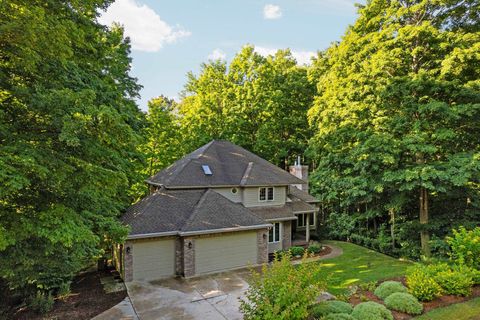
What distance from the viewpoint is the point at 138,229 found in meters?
13.5

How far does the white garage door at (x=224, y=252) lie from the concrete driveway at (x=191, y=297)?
568mm

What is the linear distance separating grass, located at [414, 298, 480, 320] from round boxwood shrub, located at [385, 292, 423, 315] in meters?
0.25

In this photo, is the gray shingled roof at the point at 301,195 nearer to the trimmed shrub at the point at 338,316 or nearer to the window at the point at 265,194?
the window at the point at 265,194

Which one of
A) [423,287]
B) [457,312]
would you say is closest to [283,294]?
[423,287]

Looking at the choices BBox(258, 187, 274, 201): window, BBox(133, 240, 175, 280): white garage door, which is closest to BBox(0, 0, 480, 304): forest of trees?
BBox(133, 240, 175, 280): white garage door

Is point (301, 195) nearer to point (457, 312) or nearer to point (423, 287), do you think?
point (423, 287)

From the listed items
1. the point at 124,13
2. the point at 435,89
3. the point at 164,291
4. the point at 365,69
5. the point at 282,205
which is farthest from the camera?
the point at 282,205

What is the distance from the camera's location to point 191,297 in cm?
1154

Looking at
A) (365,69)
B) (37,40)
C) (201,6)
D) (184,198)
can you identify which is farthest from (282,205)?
(37,40)

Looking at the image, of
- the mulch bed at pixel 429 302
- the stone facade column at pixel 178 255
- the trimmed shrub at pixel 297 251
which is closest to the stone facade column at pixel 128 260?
the stone facade column at pixel 178 255

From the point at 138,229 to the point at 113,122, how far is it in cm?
808

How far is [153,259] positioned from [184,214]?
8.87 ft

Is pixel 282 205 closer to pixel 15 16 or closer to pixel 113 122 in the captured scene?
pixel 113 122

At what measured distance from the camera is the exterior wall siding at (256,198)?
62.8ft
